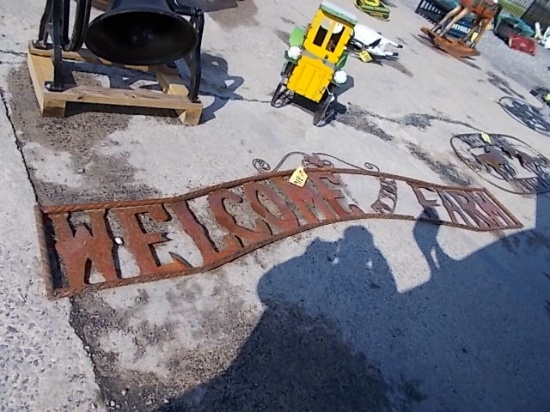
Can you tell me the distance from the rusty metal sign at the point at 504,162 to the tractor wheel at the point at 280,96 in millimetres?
2544

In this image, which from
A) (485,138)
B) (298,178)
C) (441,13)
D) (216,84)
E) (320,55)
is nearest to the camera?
(298,178)

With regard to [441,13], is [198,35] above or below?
above

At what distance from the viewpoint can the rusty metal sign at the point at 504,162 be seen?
6109mm

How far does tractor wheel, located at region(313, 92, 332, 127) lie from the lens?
4945 millimetres

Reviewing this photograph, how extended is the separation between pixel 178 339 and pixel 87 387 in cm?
52

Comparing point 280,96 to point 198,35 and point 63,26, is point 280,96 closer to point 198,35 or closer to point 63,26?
point 198,35

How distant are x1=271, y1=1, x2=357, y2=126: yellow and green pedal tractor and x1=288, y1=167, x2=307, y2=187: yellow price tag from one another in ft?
3.93

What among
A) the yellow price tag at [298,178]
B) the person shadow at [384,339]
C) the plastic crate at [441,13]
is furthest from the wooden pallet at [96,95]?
the plastic crate at [441,13]

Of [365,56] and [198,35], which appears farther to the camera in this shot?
[365,56]

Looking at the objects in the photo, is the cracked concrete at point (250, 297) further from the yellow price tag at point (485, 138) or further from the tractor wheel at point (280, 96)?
the yellow price tag at point (485, 138)

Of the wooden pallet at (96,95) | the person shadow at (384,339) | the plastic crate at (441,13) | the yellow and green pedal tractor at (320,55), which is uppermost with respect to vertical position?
the yellow and green pedal tractor at (320,55)

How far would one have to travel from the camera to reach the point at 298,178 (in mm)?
4082

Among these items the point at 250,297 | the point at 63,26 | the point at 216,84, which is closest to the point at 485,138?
the point at 216,84

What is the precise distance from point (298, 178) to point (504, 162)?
12.9 feet
